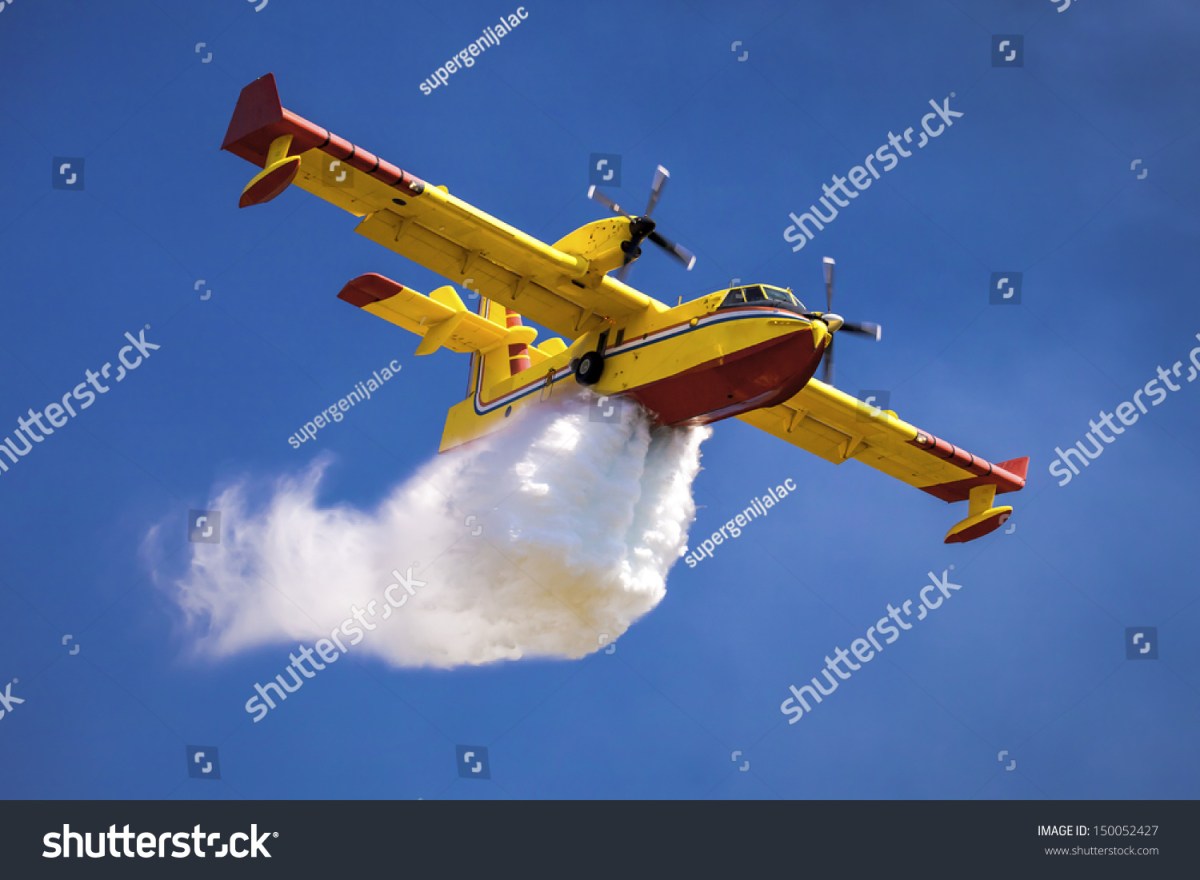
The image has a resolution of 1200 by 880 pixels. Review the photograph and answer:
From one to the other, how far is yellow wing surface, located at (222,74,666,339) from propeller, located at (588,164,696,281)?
142 millimetres

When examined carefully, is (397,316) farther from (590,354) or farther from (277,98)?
(277,98)

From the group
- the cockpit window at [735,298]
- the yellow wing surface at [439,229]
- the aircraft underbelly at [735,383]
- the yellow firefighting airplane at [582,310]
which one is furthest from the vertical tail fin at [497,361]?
the cockpit window at [735,298]

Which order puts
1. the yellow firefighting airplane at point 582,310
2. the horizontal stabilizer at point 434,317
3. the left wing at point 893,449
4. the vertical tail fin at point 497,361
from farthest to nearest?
the vertical tail fin at point 497,361
the left wing at point 893,449
the horizontal stabilizer at point 434,317
the yellow firefighting airplane at point 582,310

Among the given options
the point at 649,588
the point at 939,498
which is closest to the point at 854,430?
the point at 939,498

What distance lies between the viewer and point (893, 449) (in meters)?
26.9

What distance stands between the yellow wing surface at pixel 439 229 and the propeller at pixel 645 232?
Result: 0.47ft

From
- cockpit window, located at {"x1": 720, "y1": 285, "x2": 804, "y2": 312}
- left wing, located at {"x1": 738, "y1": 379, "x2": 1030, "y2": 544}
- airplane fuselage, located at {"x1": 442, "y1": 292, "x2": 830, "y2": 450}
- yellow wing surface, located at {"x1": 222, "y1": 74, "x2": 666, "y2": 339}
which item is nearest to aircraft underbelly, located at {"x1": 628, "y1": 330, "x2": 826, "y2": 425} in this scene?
airplane fuselage, located at {"x1": 442, "y1": 292, "x2": 830, "y2": 450}

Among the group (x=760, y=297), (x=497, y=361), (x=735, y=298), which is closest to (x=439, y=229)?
(x=735, y=298)

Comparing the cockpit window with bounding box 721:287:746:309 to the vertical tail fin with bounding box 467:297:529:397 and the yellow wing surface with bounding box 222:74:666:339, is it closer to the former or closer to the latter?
the yellow wing surface with bounding box 222:74:666:339

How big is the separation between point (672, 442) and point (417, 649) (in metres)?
5.91

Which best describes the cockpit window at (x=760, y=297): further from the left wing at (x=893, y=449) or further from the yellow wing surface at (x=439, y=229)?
the left wing at (x=893, y=449)

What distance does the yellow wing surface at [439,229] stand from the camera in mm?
20344

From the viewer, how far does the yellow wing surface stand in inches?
801

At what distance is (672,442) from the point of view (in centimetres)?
2414
